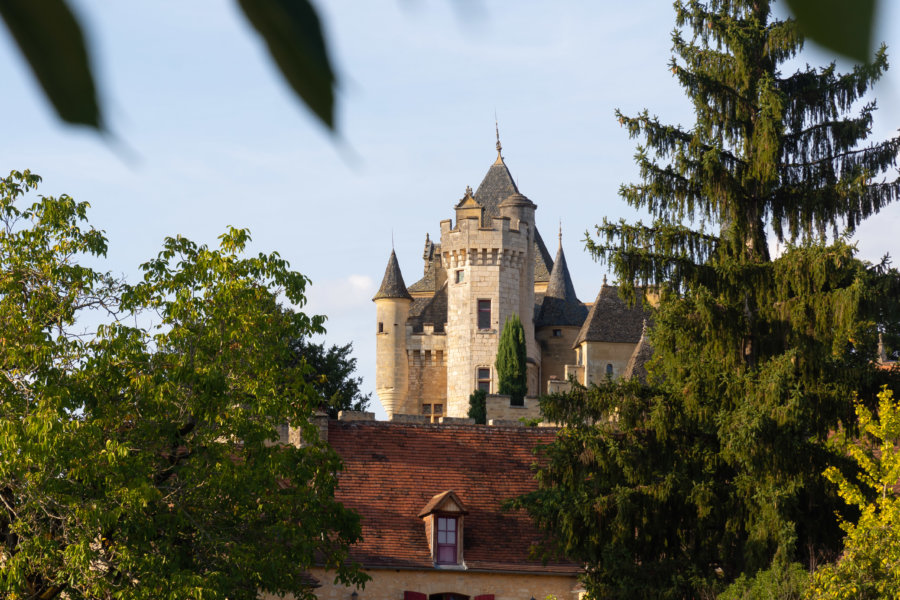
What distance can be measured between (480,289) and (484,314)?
48.4 inches

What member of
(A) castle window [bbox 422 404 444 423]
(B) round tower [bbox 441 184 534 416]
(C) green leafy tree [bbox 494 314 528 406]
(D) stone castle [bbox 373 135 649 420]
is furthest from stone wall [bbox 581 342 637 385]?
(A) castle window [bbox 422 404 444 423]

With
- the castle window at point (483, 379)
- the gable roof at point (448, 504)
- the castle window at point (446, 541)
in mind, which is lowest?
the castle window at point (446, 541)

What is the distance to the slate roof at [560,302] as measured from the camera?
215 feet

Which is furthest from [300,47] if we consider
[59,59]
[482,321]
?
[482,321]

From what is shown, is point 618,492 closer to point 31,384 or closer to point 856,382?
point 856,382

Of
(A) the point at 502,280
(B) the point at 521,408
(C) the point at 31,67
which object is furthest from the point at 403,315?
(C) the point at 31,67

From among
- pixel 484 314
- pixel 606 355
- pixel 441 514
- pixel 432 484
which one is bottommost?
pixel 441 514

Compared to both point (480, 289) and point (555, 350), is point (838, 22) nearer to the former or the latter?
point (480, 289)

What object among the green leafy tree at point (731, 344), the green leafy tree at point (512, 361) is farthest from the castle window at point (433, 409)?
the green leafy tree at point (731, 344)

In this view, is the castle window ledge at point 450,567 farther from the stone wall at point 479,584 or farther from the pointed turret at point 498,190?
the pointed turret at point 498,190

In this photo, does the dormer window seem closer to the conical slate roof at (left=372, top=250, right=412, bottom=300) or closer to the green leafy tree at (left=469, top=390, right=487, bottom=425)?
the green leafy tree at (left=469, top=390, right=487, bottom=425)

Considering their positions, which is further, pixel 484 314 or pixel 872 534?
pixel 484 314

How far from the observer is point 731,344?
2175cm

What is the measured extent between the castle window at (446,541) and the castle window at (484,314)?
119ft
